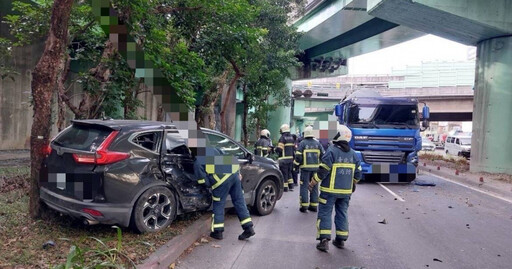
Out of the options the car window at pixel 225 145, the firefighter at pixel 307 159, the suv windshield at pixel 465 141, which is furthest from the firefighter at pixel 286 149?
the suv windshield at pixel 465 141

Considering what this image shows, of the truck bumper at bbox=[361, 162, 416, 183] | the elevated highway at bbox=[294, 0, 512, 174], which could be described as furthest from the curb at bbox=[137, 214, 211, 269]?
the elevated highway at bbox=[294, 0, 512, 174]

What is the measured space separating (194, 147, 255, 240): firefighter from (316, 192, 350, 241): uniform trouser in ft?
3.33

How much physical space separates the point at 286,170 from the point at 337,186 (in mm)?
4774

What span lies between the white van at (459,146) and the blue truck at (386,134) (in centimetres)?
1605

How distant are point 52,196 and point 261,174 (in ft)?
11.2

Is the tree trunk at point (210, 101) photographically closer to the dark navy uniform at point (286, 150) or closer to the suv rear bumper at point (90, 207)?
the dark navy uniform at point (286, 150)

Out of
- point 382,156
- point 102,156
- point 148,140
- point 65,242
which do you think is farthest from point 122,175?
point 382,156

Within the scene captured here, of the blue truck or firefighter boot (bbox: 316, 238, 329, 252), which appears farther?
the blue truck

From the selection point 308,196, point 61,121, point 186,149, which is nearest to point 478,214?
point 308,196

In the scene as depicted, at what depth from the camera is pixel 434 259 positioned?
5.36 m

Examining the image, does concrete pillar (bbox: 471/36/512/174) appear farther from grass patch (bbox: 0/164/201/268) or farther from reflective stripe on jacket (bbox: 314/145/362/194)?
grass patch (bbox: 0/164/201/268)

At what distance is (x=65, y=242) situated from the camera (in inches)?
188

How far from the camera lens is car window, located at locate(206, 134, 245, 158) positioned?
21.7ft

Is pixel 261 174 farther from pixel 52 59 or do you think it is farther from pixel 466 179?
pixel 466 179
